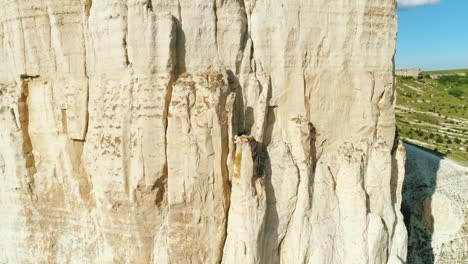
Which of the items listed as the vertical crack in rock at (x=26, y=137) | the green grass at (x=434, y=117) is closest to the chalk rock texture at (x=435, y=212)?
the green grass at (x=434, y=117)

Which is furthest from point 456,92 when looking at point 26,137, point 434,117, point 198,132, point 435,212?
point 26,137

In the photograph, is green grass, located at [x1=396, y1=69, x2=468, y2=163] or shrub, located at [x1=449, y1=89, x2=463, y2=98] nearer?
green grass, located at [x1=396, y1=69, x2=468, y2=163]

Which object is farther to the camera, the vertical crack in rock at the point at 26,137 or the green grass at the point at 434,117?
the green grass at the point at 434,117

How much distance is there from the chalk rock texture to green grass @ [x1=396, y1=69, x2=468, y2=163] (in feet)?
24.5

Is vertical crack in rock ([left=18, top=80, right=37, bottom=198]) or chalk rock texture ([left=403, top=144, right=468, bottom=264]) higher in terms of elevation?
vertical crack in rock ([left=18, top=80, right=37, bottom=198])

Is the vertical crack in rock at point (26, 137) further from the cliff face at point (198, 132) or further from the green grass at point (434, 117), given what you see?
the green grass at point (434, 117)

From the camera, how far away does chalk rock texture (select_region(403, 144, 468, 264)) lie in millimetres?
19406

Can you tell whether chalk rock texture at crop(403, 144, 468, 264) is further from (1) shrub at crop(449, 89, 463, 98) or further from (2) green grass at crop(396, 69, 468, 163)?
(1) shrub at crop(449, 89, 463, 98)

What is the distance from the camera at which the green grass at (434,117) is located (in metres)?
38.6

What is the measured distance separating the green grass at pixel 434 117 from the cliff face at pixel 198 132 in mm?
18404

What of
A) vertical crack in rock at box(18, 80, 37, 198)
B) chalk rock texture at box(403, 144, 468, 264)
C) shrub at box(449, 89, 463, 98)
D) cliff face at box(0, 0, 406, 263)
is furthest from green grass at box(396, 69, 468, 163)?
vertical crack in rock at box(18, 80, 37, 198)

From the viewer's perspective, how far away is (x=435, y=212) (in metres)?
20.6

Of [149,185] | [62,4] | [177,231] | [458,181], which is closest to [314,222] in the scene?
[177,231]

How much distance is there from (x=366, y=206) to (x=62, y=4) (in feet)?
37.6
